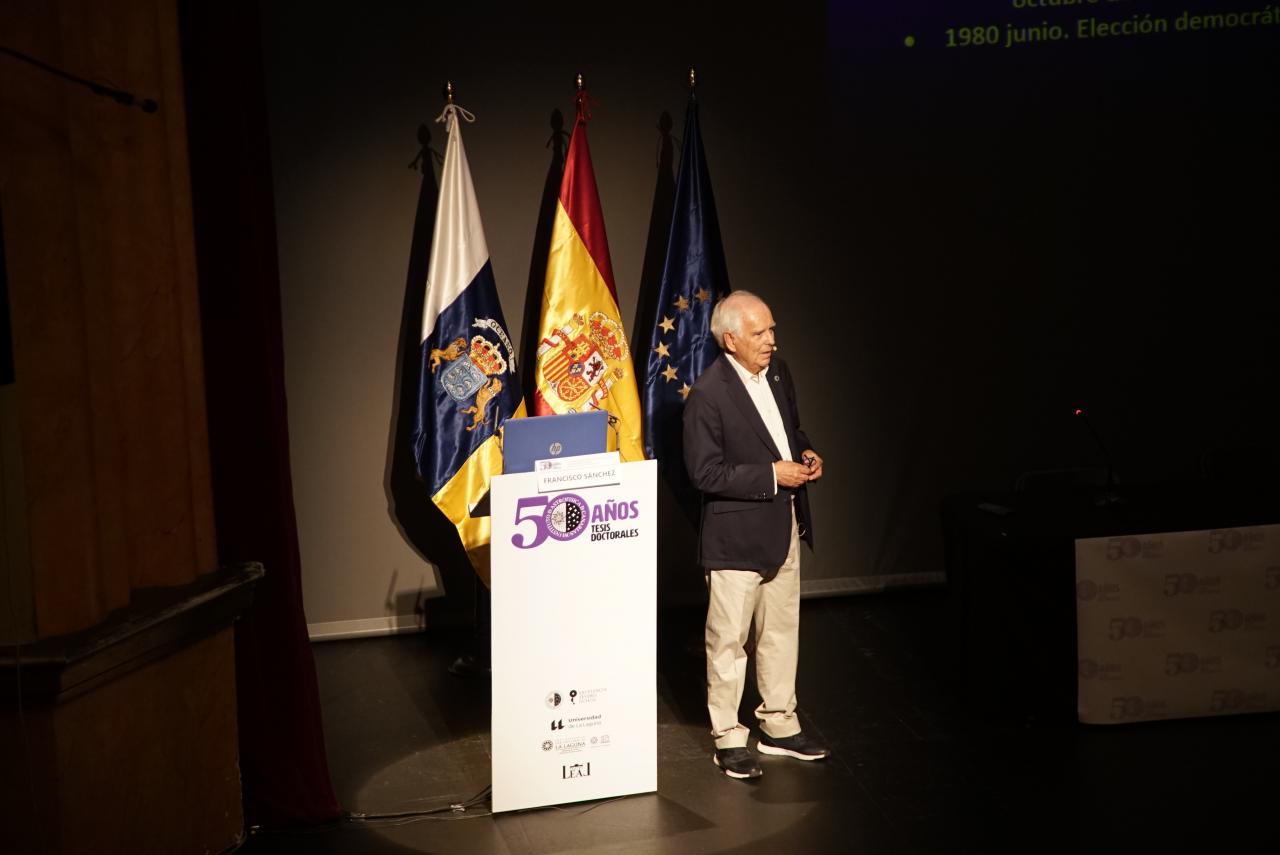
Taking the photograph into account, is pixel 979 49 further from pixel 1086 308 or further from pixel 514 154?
pixel 514 154

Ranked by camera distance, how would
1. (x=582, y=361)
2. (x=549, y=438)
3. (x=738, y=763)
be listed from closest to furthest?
(x=549, y=438) → (x=738, y=763) → (x=582, y=361)

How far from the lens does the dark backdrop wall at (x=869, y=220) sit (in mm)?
5238

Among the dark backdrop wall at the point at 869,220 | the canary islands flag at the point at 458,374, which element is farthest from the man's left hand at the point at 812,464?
the dark backdrop wall at the point at 869,220

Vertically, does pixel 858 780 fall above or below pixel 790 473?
below

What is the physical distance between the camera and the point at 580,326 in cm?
505

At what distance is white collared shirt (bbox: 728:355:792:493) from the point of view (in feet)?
13.4

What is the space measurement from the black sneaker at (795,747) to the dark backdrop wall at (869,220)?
168cm

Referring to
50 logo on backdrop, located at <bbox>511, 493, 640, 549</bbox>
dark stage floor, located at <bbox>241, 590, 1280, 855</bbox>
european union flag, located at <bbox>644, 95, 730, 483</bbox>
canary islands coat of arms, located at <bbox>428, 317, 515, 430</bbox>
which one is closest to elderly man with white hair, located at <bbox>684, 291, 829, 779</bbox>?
dark stage floor, located at <bbox>241, 590, 1280, 855</bbox>

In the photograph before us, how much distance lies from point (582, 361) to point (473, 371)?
1.45 feet

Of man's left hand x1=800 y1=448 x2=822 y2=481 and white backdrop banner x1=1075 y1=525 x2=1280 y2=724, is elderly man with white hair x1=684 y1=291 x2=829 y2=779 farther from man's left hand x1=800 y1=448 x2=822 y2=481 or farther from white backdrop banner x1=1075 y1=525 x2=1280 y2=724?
white backdrop banner x1=1075 y1=525 x2=1280 y2=724

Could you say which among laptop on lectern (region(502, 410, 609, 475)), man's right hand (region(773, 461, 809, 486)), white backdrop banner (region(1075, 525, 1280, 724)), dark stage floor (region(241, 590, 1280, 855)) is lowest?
dark stage floor (region(241, 590, 1280, 855))

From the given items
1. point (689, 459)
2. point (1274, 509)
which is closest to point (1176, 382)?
point (1274, 509)

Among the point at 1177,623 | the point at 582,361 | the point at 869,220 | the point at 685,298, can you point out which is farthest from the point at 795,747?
the point at 869,220

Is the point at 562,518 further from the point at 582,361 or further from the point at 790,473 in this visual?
the point at 582,361
